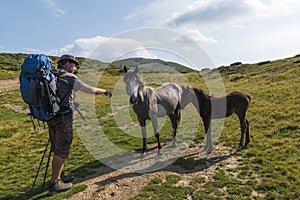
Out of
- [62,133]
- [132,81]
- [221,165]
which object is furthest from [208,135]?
[62,133]

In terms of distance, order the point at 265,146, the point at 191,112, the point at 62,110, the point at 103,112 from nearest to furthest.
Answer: the point at 62,110
the point at 265,146
the point at 191,112
the point at 103,112

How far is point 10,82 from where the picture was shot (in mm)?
37656

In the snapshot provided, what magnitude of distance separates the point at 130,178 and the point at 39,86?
13.6 ft

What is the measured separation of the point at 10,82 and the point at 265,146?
1551 inches

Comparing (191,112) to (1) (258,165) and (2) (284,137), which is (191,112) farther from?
(1) (258,165)

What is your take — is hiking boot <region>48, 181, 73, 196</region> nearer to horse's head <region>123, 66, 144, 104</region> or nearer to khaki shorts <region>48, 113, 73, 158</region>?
→ khaki shorts <region>48, 113, 73, 158</region>

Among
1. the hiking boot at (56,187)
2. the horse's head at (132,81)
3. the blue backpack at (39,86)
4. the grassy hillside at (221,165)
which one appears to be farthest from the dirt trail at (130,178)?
the blue backpack at (39,86)

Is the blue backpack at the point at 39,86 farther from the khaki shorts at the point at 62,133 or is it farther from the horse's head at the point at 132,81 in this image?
the horse's head at the point at 132,81

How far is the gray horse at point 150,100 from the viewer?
781cm

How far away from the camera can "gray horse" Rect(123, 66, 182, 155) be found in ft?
25.6

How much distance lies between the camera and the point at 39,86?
18.5ft

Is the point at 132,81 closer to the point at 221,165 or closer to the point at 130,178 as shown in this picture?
the point at 130,178

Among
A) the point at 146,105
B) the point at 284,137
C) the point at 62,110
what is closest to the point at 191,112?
the point at 284,137

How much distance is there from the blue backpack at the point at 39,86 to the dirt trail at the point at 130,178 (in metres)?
2.76
